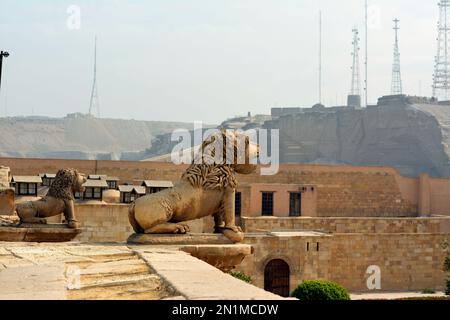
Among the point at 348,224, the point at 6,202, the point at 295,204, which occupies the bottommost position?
the point at 348,224

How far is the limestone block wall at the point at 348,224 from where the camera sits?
116 ft

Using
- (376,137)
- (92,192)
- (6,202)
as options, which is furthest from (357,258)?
(376,137)

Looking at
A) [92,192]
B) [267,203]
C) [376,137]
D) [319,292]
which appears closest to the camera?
[319,292]

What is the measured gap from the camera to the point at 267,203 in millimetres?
43531

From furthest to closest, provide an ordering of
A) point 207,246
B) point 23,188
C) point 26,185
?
point 26,185
point 23,188
point 207,246

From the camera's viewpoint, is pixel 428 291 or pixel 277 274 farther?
pixel 428 291

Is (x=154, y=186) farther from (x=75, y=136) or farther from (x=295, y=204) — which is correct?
(x=75, y=136)

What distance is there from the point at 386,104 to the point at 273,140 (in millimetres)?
12562

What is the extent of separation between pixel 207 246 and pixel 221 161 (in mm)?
1267

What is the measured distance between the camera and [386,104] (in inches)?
3098

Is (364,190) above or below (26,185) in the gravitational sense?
below

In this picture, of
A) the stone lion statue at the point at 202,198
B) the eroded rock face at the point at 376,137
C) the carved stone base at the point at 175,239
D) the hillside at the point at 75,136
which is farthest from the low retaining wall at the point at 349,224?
the hillside at the point at 75,136

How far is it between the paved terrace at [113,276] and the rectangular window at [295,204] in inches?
1410

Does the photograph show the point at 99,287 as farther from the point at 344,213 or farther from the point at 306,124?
the point at 306,124
